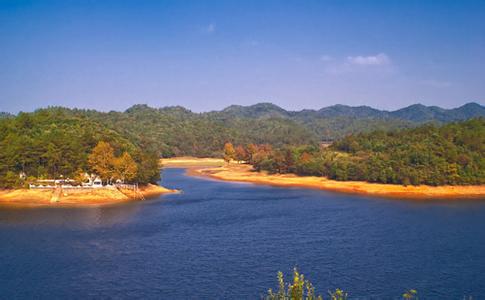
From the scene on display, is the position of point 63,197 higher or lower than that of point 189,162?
lower

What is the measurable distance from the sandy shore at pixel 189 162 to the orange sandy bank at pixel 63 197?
92.2 meters

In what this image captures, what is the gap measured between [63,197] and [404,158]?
69.4 m

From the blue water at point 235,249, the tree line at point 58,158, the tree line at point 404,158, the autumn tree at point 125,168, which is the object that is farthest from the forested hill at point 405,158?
the autumn tree at point 125,168

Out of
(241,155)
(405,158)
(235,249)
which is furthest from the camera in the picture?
(241,155)

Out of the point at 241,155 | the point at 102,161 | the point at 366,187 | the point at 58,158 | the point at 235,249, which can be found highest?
the point at 241,155

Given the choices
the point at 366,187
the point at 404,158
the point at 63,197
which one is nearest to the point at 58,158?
the point at 63,197

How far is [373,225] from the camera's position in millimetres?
58969

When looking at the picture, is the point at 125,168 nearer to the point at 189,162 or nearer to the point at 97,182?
the point at 97,182

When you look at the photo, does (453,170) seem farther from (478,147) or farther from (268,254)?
(268,254)

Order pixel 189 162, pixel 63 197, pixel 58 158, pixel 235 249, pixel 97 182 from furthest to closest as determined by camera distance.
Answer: pixel 189 162
pixel 97 182
pixel 58 158
pixel 63 197
pixel 235 249

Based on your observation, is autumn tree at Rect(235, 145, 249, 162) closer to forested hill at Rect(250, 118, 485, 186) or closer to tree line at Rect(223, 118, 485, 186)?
tree line at Rect(223, 118, 485, 186)

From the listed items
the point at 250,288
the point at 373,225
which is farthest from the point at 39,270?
the point at 373,225

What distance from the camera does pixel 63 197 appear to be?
2985 inches

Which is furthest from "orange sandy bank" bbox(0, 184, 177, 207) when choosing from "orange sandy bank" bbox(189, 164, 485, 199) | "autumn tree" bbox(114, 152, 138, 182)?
"orange sandy bank" bbox(189, 164, 485, 199)
